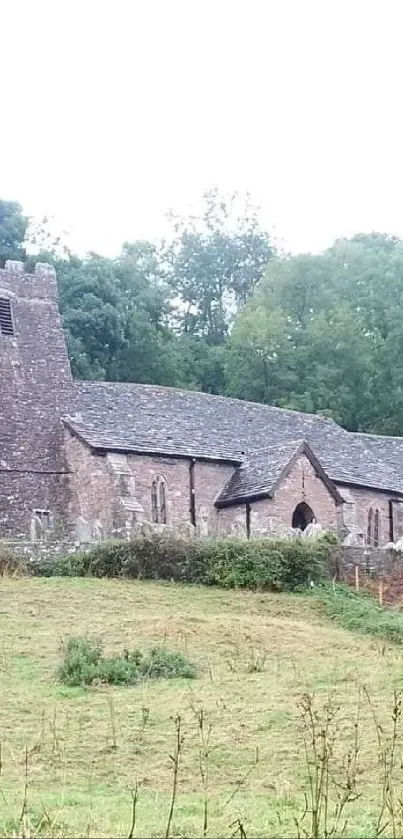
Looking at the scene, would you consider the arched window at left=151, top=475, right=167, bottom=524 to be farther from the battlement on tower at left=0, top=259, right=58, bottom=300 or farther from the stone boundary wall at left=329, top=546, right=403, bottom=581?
the stone boundary wall at left=329, top=546, right=403, bottom=581

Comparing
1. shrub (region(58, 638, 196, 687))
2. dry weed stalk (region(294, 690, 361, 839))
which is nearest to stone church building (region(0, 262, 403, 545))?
shrub (region(58, 638, 196, 687))

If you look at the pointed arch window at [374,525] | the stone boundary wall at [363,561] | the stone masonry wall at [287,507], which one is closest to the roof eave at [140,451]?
the stone masonry wall at [287,507]

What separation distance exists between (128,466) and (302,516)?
21.0 ft

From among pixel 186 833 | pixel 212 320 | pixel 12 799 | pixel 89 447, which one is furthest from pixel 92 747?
pixel 212 320

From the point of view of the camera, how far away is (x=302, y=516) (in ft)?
137

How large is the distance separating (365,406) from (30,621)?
4629 centimetres

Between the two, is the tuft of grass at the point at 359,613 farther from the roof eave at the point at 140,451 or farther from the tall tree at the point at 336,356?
the tall tree at the point at 336,356

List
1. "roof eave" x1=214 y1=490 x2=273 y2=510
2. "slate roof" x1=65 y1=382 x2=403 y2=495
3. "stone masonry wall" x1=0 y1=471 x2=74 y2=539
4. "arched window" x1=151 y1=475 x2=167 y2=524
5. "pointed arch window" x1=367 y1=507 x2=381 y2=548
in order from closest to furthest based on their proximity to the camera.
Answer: "stone masonry wall" x1=0 y1=471 x2=74 y2=539 < "roof eave" x1=214 y1=490 x2=273 y2=510 < "arched window" x1=151 y1=475 x2=167 y2=524 < "slate roof" x1=65 y1=382 x2=403 y2=495 < "pointed arch window" x1=367 y1=507 x2=381 y2=548

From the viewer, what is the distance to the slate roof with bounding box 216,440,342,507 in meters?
40.9

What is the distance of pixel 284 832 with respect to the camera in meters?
10.8

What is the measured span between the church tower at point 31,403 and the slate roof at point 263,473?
6.12m

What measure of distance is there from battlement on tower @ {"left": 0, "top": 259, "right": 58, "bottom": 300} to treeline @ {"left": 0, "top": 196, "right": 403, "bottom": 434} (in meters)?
17.8

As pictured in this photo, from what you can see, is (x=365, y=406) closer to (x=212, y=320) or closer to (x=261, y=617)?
(x=212, y=320)

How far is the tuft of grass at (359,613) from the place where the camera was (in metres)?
26.4
